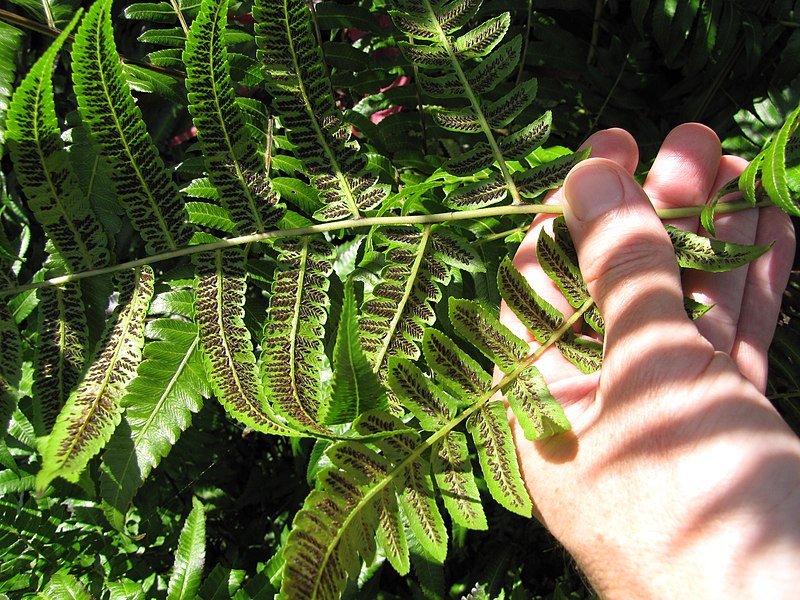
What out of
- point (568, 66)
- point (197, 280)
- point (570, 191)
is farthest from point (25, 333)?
point (568, 66)

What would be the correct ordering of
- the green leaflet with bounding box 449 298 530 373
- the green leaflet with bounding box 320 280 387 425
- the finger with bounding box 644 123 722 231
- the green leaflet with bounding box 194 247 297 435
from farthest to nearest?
the finger with bounding box 644 123 722 231
the green leaflet with bounding box 449 298 530 373
the green leaflet with bounding box 194 247 297 435
the green leaflet with bounding box 320 280 387 425

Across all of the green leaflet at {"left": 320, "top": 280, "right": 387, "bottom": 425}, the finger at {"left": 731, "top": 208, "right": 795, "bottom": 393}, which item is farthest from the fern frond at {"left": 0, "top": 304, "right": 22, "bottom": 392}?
the finger at {"left": 731, "top": 208, "right": 795, "bottom": 393}

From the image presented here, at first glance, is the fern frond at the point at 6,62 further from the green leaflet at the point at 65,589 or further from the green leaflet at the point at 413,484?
the green leaflet at the point at 65,589

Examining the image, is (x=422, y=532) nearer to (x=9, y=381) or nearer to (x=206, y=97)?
(x=9, y=381)

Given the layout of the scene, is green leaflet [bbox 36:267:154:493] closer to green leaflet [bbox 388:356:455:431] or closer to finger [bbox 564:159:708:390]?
green leaflet [bbox 388:356:455:431]

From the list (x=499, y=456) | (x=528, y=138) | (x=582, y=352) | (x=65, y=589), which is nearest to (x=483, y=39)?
(x=528, y=138)

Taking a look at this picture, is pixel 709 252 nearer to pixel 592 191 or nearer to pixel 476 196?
pixel 592 191

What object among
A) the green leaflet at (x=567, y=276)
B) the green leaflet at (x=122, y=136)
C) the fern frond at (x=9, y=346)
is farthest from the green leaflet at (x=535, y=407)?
the fern frond at (x=9, y=346)
